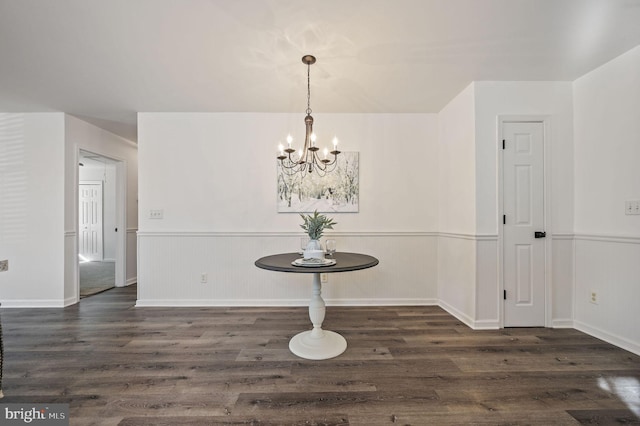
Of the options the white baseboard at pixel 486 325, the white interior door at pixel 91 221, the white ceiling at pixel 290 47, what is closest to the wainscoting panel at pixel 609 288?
the white baseboard at pixel 486 325

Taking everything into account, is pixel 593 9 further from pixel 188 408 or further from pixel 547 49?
pixel 188 408

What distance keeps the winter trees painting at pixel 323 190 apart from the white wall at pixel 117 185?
2.77 metres

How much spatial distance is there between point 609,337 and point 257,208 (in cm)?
372

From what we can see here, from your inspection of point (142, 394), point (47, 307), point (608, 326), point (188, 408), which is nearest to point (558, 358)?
point (608, 326)

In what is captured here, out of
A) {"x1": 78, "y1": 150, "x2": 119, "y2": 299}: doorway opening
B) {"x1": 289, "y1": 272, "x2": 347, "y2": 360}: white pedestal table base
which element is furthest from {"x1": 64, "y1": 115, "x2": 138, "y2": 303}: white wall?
{"x1": 289, "y1": 272, "x2": 347, "y2": 360}: white pedestal table base

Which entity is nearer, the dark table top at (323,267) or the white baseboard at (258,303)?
the dark table top at (323,267)

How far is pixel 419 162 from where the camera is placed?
132 inches

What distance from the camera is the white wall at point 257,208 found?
3293mm

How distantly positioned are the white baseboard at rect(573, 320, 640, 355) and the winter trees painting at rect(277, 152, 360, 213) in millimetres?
2562

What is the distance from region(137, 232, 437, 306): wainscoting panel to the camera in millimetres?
3283

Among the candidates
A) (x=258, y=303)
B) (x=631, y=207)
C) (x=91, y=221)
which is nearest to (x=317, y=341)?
(x=258, y=303)

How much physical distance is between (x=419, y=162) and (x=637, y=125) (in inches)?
70.9

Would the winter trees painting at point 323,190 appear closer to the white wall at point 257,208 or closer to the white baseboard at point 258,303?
the white wall at point 257,208

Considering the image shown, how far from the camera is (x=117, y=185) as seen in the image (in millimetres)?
4328
